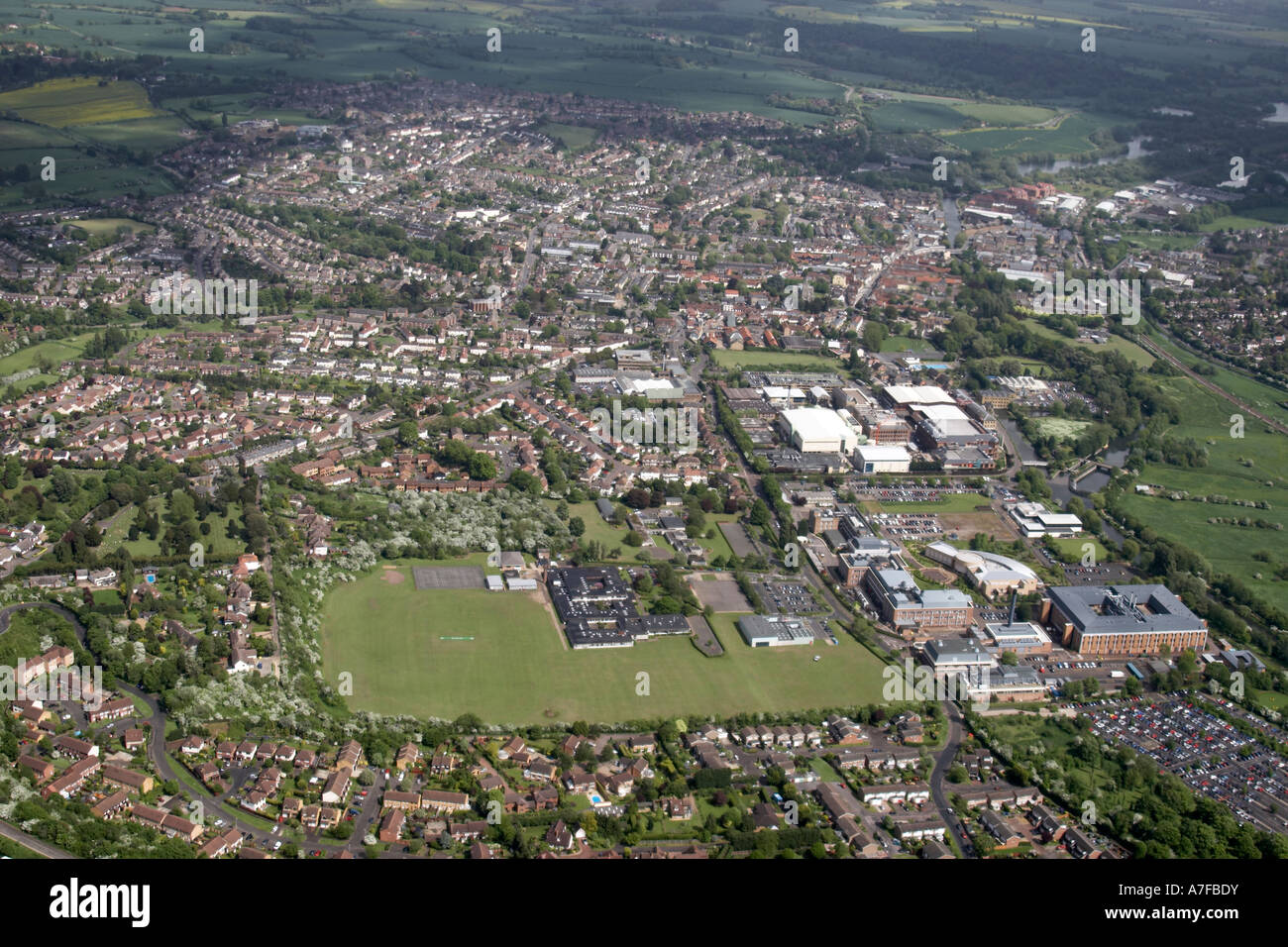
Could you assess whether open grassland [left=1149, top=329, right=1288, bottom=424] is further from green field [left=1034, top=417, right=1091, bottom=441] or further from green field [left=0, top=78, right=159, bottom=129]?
green field [left=0, top=78, right=159, bottom=129]

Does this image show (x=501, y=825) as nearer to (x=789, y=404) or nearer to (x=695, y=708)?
(x=695, y=708)

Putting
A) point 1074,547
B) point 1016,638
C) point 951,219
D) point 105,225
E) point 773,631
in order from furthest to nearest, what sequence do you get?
point 951,219 → point 105,225 → point 1074,547 → point 1016,638 → point 773,631

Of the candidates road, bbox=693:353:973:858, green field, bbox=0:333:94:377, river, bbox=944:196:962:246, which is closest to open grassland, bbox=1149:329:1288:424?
river, bbox=944:196:962:246

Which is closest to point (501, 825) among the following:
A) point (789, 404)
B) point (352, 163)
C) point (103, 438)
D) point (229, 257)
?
point (103, 438)

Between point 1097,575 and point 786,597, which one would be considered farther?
point 1097,575

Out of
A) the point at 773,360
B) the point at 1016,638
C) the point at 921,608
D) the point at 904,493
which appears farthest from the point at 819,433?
the point at 1016,638

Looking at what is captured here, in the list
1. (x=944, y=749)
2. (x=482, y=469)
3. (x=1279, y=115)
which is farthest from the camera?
(x=1279, y=115)

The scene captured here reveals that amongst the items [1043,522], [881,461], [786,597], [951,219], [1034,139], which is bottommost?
[786,597]

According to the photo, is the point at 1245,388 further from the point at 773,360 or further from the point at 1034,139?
the point at 1034,139
